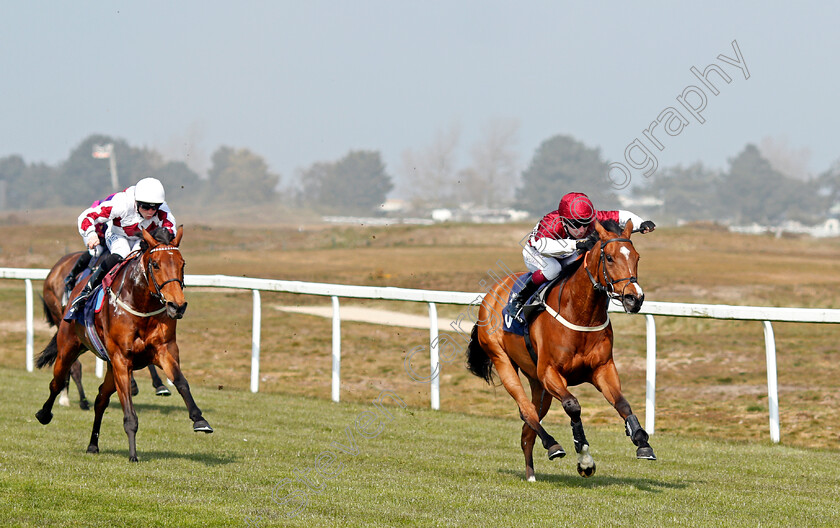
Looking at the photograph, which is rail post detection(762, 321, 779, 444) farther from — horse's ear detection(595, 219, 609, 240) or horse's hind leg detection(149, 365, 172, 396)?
horse's hind leg detection(149, 365, 172, 396)

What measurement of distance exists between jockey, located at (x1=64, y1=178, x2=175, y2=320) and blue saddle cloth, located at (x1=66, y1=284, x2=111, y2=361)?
103mm

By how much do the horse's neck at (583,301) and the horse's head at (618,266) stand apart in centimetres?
13

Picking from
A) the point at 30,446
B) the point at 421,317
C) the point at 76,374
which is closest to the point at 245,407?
the point at 76,374

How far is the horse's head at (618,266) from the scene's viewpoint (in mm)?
5793

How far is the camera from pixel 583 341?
6355 millimetres

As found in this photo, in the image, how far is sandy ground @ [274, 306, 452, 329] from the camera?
2006 cm

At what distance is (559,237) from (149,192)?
288 cm

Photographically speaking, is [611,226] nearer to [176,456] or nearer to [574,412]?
[574,412]

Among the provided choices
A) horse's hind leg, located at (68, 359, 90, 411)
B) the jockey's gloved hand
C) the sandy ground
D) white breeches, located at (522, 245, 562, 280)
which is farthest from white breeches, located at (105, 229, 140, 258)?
the sandy ground

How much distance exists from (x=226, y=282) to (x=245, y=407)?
2.53 m

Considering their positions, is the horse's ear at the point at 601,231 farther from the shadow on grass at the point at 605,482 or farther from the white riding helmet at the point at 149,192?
the white riding helmet at the point at 149,192

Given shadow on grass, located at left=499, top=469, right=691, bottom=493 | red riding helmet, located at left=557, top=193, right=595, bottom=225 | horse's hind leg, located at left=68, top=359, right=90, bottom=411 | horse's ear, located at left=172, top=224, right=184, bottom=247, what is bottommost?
shadow on grass, located at left=499, top=469, right=691, bottom=493

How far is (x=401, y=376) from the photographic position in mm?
14031

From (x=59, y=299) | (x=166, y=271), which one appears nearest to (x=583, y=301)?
(x=166, y=271)
